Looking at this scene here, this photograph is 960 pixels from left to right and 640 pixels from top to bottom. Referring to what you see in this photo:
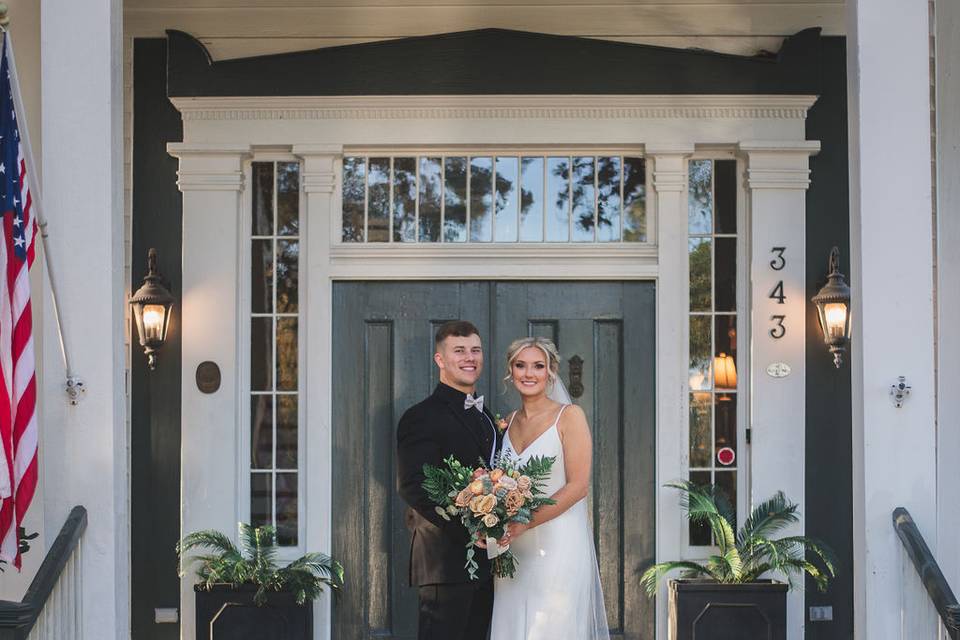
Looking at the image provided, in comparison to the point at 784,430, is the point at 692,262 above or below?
above

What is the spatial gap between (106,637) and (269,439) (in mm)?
2135

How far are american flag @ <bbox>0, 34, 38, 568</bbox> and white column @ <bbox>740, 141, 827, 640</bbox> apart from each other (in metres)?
3.73

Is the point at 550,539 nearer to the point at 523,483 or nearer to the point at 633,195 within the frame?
the point at 523,483

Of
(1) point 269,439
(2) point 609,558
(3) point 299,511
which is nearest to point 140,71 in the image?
(1) point 269,439

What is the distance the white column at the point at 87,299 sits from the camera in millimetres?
4836

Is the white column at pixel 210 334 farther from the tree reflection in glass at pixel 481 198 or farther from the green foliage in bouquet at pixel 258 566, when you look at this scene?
the tree reflection in glass at pixel 481 198

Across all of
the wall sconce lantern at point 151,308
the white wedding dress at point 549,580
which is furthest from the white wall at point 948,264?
the wall sconce lantern at point 151,308

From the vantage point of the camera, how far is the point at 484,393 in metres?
6.83

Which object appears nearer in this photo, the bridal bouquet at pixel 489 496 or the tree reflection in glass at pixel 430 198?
the bridal bouquet at pixel 489 496

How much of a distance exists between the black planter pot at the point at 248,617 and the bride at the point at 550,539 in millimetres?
1184

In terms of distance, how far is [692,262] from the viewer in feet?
22.4

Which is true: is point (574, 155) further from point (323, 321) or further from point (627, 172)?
point (323, 321)

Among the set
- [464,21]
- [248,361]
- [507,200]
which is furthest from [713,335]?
[248,361]

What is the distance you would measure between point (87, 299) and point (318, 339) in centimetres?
203
